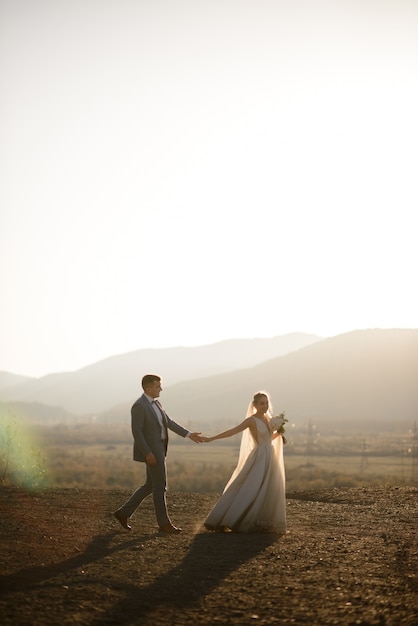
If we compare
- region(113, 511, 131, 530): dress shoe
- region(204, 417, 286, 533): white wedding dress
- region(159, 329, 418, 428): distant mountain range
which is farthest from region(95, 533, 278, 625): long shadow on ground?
region(159, 329, 418, 428): distant mountain range

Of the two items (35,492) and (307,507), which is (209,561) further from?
(35,492)

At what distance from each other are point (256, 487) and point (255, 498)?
0.53ft

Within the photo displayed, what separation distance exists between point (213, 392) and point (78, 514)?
597ft

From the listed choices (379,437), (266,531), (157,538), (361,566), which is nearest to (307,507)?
(266,531)

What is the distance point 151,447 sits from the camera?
12.3 m

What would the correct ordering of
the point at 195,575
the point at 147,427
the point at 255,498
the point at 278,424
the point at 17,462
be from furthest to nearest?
the point at 17,462, the point at 278,424, the point at 255,498, the point at 147,427, the point at 195,575

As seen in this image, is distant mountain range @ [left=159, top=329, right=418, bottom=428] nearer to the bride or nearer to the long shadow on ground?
the bride

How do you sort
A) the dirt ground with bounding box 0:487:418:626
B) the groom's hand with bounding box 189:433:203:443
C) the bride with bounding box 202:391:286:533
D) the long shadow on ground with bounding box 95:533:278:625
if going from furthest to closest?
1. the groom's hand with bounding box 189:433:203:443
2. the bride with bounding box 202:391:286:533
3. the long shadow on ground with bounding box 95:533:278:625
4. the dirt ground with bounding box 0:487:418:626

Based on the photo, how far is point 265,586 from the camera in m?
8.60

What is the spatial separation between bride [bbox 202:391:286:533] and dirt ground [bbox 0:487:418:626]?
0.87ft

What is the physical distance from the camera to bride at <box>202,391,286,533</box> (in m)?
12.4

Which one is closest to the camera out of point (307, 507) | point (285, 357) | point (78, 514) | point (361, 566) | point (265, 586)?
point (265, 586)

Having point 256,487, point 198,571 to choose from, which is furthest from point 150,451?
point 198,571

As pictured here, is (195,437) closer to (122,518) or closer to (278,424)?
(278,424)
